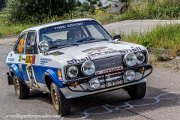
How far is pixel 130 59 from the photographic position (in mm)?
8719

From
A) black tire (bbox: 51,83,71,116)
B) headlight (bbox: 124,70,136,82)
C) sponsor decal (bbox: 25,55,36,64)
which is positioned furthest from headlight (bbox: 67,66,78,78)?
sponsor decal (bbox: 25,55,36,64)

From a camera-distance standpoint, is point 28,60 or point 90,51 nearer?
point 90,51

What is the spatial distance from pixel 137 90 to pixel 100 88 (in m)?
0.99

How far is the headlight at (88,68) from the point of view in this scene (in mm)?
8344

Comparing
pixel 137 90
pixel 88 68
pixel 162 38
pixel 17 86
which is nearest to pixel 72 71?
pixel 88 68

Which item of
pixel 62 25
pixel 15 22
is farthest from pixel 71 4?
pixel 62 25

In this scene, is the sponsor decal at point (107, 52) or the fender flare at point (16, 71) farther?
the fender flare at point (16, 71)

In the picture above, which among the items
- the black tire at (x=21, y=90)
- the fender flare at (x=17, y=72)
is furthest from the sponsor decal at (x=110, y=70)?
the black tire at (x=21, y=90)

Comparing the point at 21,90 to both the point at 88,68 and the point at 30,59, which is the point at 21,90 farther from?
the point at 88,68

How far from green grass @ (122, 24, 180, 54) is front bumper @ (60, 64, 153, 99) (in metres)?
4.37

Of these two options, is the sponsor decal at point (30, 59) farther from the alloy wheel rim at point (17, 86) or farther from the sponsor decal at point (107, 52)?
the sponsor decal at point (107, 52)

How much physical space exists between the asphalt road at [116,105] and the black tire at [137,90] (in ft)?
0.35

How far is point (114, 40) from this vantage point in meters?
9.82

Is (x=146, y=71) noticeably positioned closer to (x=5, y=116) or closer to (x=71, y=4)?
(x=5, y=116)
